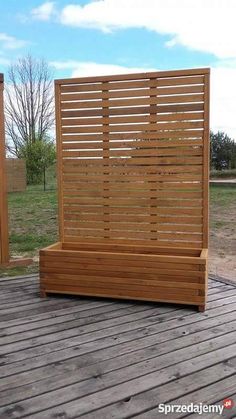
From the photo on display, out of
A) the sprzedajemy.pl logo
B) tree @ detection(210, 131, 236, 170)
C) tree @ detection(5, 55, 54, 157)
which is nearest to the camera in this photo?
the sprzedajemy.pl logo

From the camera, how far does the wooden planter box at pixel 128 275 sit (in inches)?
111

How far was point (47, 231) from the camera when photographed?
249 inches

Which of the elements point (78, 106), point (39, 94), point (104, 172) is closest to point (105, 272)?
point (104, 172)

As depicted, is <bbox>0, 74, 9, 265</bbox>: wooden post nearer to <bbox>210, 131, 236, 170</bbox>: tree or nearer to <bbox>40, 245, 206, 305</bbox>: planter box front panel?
<bbox>40, 245, 206, 305</bbox>: planter box front panel

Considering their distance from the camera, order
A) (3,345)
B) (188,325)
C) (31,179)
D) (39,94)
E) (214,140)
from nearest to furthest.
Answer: (3,345) < (188,325) < (31,179) < (214,140) < (39,94)

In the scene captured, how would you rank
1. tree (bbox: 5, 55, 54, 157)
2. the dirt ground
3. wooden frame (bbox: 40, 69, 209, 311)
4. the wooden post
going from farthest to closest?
tree (bbox: 5, 55, 54, 157) → the dirt ground → the wooden post → wooden frame (bbox: 40, 69, 209, 311)

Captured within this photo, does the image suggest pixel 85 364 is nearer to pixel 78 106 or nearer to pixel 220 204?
pixel 78 106

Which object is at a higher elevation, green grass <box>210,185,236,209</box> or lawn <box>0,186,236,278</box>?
green grass <box>210,185,236,209</box>

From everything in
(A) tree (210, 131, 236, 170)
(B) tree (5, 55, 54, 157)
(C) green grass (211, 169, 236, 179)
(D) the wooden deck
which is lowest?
(D) the wooden deck

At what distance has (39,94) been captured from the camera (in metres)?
23.7

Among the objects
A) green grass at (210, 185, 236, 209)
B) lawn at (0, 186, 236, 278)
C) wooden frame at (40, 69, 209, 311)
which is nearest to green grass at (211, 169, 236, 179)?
green grass at (210, 185, 236, 209)

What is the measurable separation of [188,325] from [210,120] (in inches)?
60.9

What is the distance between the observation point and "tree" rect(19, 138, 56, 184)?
16.8 metres

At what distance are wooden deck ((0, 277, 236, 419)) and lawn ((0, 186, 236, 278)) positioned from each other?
50.9 inches
